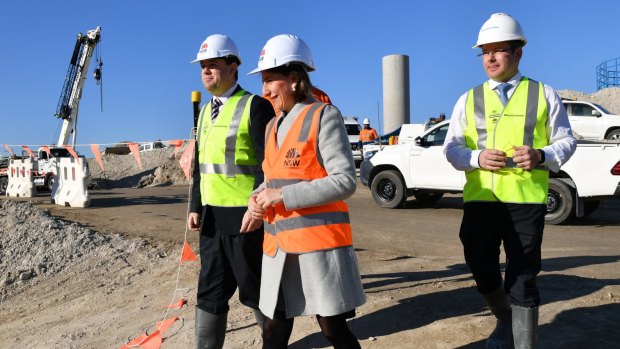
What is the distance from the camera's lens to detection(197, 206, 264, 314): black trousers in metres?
3.04

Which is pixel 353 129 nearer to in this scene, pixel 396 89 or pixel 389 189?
pixel 396 89

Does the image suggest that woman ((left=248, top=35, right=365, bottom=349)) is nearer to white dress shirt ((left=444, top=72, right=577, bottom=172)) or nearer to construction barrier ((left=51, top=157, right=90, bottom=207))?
white dress shirt ((left=444, top=72, right=577, bottom=172))

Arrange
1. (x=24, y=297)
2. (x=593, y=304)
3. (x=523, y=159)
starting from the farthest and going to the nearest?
(x=24, y=297), (x=593, y=304), (x=523, y=159)

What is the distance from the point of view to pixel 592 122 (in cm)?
1864

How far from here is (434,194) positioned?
12.7 meters

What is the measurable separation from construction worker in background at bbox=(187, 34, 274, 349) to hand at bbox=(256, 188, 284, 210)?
0.61m

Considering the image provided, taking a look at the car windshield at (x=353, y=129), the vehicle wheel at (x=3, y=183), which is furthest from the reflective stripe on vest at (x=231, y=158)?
the car windshield at (x=353, y=129)

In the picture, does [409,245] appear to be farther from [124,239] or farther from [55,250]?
[55,250]

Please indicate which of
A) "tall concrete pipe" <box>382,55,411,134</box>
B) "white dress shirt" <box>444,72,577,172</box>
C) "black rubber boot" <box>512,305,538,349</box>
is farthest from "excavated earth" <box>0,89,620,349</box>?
"tall concrete pipe" <box>382,55,411,134</box>

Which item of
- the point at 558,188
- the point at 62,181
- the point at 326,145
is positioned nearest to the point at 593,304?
the point at 326,145

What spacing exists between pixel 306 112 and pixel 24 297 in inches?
241

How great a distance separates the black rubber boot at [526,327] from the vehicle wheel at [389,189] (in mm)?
8866

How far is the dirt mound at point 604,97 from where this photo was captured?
37375 millimetres

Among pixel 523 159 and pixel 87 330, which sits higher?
pixel 523 159
